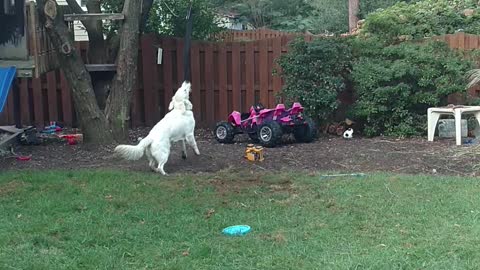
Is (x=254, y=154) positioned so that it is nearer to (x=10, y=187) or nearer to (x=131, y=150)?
(x=131, y=150)

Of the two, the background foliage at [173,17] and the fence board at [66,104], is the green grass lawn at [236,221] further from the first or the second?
the background foliage at [173,17]

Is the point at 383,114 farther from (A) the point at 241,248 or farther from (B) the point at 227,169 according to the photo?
(A) the point at 241,248

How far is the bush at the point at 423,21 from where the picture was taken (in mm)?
13081

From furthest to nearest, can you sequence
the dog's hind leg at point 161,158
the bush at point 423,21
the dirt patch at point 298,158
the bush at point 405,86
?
the bush at point 423,21 → the bush at point 405,86 → the dirt patch at point 298,158 → the dog's hind leg at point 161,158

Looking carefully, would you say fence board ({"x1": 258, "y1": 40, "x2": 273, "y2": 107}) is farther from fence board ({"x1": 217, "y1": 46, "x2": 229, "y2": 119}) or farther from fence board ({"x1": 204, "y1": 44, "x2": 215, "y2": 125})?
fence board ({"x1": 204, "y1": 44, "x2": 215, "y2": 125})

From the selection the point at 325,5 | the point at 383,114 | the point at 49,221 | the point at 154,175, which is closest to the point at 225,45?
the point at 383,114

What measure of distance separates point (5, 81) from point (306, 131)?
444cm

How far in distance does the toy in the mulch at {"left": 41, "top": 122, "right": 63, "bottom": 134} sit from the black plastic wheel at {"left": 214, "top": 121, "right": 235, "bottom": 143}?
119 inches

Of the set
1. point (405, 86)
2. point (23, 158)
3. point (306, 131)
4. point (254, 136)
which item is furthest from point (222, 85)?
point (23, 158)

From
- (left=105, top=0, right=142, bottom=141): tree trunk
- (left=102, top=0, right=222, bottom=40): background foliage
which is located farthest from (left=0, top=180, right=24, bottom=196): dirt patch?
(left=102, top=0, right=222, bottom=40): background foliage

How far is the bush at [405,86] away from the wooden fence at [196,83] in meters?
1.62

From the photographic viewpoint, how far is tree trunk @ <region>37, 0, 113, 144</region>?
31.7 ft

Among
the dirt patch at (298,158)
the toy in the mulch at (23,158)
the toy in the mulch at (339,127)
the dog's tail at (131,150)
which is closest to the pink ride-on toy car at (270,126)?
the dirt patch at (298,158)

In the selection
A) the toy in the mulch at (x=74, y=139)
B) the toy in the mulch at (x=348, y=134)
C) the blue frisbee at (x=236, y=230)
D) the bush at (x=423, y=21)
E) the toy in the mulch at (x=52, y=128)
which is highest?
the bush at (x=423, y=21)
